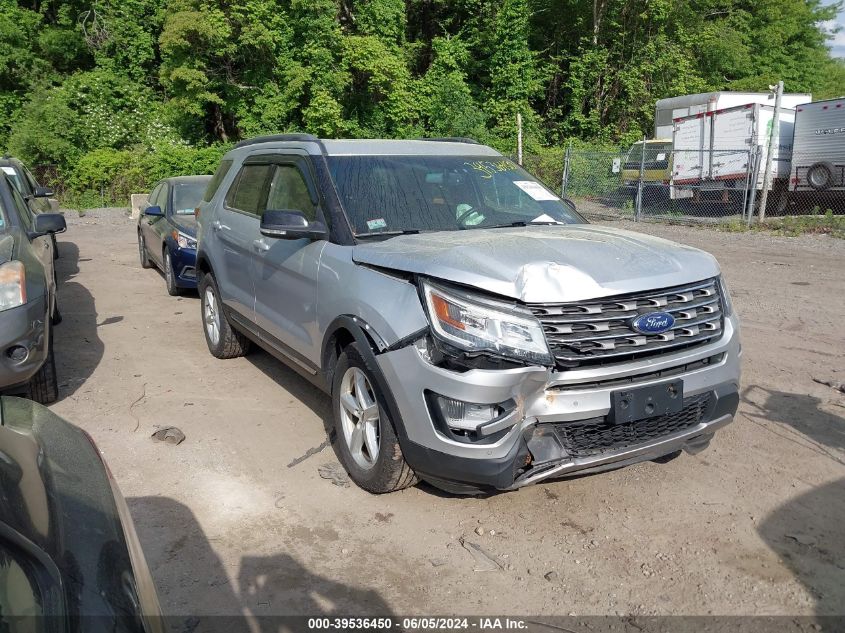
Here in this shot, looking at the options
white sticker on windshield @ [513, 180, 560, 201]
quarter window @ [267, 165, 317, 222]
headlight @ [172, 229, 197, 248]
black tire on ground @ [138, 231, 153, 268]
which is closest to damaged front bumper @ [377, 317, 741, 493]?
quarter window @ [267, 165, 317, 222]

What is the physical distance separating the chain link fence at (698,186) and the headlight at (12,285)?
1514 centimetres

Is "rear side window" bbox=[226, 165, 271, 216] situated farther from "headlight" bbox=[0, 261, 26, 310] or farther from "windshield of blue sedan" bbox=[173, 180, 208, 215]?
"windshield of blue sedan" bbox=[173, 180, 208, 215]

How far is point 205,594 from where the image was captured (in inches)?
122

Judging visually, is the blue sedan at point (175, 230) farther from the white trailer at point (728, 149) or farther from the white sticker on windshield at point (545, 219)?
the white trailer at point (728, 149)

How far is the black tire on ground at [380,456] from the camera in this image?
142 inches

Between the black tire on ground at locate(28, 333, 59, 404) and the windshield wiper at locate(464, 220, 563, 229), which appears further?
the black tire on ground at locate(28, 333, 59, 404)

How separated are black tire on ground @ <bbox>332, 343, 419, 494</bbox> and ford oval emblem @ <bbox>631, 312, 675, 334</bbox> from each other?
1251 mm

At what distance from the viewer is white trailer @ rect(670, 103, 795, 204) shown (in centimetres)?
1900

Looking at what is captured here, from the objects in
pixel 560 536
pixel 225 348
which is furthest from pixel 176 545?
pixel 225 348

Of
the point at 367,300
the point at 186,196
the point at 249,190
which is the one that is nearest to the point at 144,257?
the point at 186,196

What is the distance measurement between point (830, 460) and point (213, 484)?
140 inches

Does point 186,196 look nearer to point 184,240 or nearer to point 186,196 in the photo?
point 186,196

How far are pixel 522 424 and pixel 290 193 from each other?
252 centimetres

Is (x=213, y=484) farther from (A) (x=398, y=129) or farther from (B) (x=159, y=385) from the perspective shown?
(A) (x=398, y=129)
